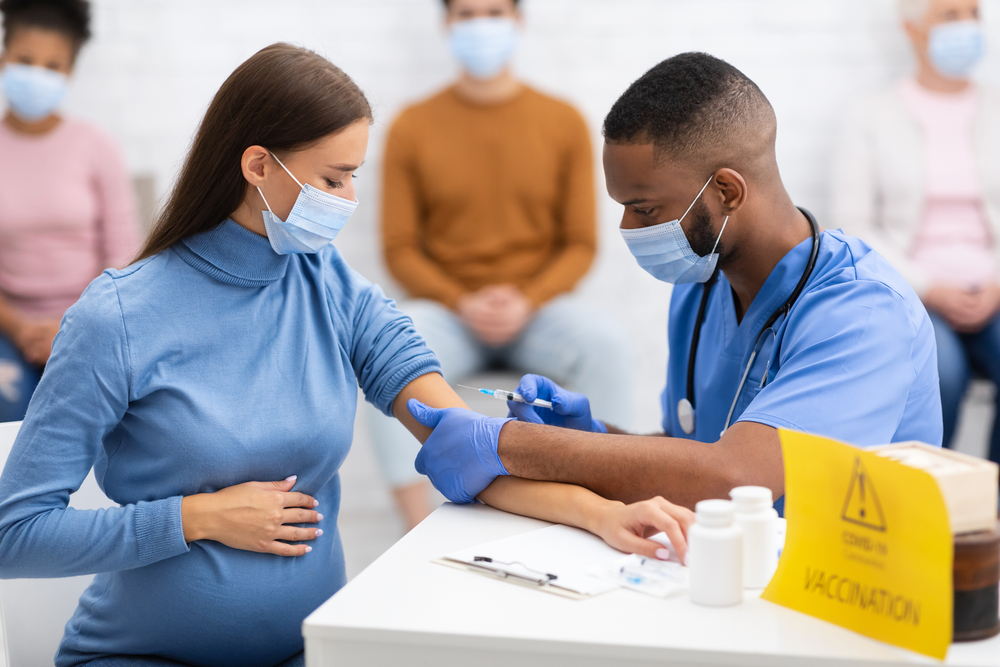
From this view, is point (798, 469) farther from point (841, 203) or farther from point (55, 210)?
point (55, 210)

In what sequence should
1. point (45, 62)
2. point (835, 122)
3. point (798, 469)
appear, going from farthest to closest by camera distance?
point (835, 122)
point (45, 62)
point (798, 469)

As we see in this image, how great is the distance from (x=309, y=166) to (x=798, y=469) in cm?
80

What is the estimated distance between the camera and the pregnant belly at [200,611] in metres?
1.19

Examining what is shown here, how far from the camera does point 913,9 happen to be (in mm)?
2936

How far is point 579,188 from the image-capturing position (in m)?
3.01

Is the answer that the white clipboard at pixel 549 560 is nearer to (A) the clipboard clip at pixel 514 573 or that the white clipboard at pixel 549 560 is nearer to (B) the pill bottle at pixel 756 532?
(A) the clipboard clip at pixel 514 573

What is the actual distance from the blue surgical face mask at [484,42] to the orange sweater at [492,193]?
142 millimetres

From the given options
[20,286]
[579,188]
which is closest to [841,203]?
[579,188]

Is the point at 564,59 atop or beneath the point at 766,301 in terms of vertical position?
atop

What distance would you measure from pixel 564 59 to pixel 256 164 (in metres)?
2.14

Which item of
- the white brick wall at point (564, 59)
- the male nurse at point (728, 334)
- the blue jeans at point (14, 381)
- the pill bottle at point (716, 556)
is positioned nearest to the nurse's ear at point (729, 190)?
the male nurse at point (728, 334)

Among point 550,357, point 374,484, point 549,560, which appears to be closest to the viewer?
point 549,560

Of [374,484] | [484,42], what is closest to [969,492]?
[484,42]

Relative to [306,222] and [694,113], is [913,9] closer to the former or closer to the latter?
[694,113]
